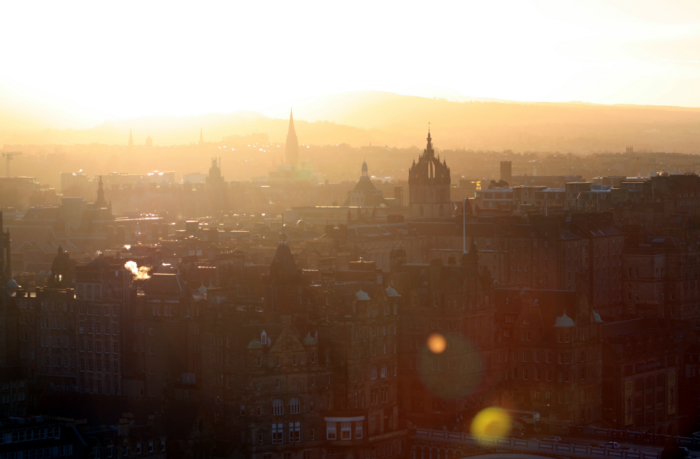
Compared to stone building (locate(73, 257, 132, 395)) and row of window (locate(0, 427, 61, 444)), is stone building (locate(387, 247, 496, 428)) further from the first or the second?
row of window (locate(0, 427, 61, 444))

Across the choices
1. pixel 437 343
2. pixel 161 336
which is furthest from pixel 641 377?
pixel 161 336

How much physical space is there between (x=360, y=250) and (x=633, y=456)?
203 feet

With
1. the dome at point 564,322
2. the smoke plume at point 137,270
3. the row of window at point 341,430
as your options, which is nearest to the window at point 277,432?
the row of window at point 341,430

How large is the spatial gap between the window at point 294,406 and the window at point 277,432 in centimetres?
126

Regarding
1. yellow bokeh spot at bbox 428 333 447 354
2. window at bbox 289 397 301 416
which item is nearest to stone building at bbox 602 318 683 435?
yellow bokeh spot at bbox 428 333 447 354

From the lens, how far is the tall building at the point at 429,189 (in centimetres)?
16838

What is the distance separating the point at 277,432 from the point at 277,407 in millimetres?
1749

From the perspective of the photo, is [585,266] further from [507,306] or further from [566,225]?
[507,306]

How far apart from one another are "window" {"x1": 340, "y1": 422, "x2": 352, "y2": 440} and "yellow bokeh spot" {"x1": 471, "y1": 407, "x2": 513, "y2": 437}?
30.7 ft

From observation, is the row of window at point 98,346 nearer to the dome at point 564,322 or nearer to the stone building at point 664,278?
the dome at point 564,322

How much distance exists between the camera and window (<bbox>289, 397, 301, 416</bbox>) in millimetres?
91312

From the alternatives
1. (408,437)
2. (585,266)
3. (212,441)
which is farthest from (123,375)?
(585,266)

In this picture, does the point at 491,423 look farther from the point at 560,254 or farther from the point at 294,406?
the point at 560,254

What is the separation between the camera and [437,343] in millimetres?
102500
